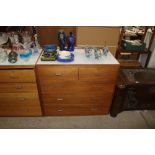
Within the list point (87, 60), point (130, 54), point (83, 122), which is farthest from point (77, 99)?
point (130, 54)

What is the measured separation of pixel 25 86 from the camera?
1.51 meters

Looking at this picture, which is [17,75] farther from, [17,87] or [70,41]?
[70,41]

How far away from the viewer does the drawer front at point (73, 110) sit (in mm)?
1777

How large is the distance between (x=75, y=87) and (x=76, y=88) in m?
0.02

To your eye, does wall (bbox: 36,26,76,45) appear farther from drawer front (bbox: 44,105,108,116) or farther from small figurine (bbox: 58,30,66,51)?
drawer front (bbox: 44,105,108,116)

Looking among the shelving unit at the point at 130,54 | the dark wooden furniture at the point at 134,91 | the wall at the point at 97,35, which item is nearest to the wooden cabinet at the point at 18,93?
the wall at the point at 97,35

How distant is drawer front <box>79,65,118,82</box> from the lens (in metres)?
1.44

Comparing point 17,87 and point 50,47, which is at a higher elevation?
point 50,47

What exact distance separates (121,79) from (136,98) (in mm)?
370

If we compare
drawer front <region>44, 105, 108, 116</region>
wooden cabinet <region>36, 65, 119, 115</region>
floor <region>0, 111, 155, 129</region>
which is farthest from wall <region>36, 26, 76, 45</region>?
floor <region>0, 111, 155, 129</region>

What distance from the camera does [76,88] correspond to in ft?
5.20

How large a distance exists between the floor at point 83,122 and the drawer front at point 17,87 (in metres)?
0.52
